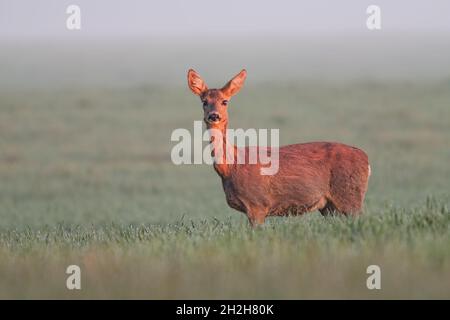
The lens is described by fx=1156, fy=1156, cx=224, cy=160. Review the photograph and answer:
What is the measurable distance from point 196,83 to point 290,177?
4.93 ft

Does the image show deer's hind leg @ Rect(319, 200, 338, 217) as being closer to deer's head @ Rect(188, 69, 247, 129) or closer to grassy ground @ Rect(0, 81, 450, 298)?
grassy ground @ Rect(0, 81, 450, 298)

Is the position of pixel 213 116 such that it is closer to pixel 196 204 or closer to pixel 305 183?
pixel 305 183

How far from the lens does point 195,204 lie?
26281 millimetres

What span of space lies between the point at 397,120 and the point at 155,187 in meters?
14.9

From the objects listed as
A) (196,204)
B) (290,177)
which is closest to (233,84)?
(290,177)

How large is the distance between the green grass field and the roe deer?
31 cm

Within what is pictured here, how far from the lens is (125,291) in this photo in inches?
385

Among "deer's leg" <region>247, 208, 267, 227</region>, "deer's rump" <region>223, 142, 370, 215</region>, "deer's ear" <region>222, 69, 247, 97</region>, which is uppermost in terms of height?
"deer's ear" <region>222, 69, 247, 97</region>

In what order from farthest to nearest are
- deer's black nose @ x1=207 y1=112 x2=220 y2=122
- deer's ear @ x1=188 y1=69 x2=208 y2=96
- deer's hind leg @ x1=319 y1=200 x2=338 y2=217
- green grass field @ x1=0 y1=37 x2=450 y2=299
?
deer's hind leg @ x1=319 y1=200 x2=338 y2=217
deer's ear @ x1=188 y1=69 x2=208 y2=96
deer's black nose @ x1=207 y1=112 x2=220 y2=122
green grass field @ x1=0 y1=37 x2=450 y2=299

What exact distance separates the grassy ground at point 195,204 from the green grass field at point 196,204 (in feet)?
0.10

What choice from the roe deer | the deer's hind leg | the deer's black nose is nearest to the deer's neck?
the roe deer

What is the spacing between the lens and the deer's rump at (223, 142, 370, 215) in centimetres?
1273

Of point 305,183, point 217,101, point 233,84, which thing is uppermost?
point 233,84
